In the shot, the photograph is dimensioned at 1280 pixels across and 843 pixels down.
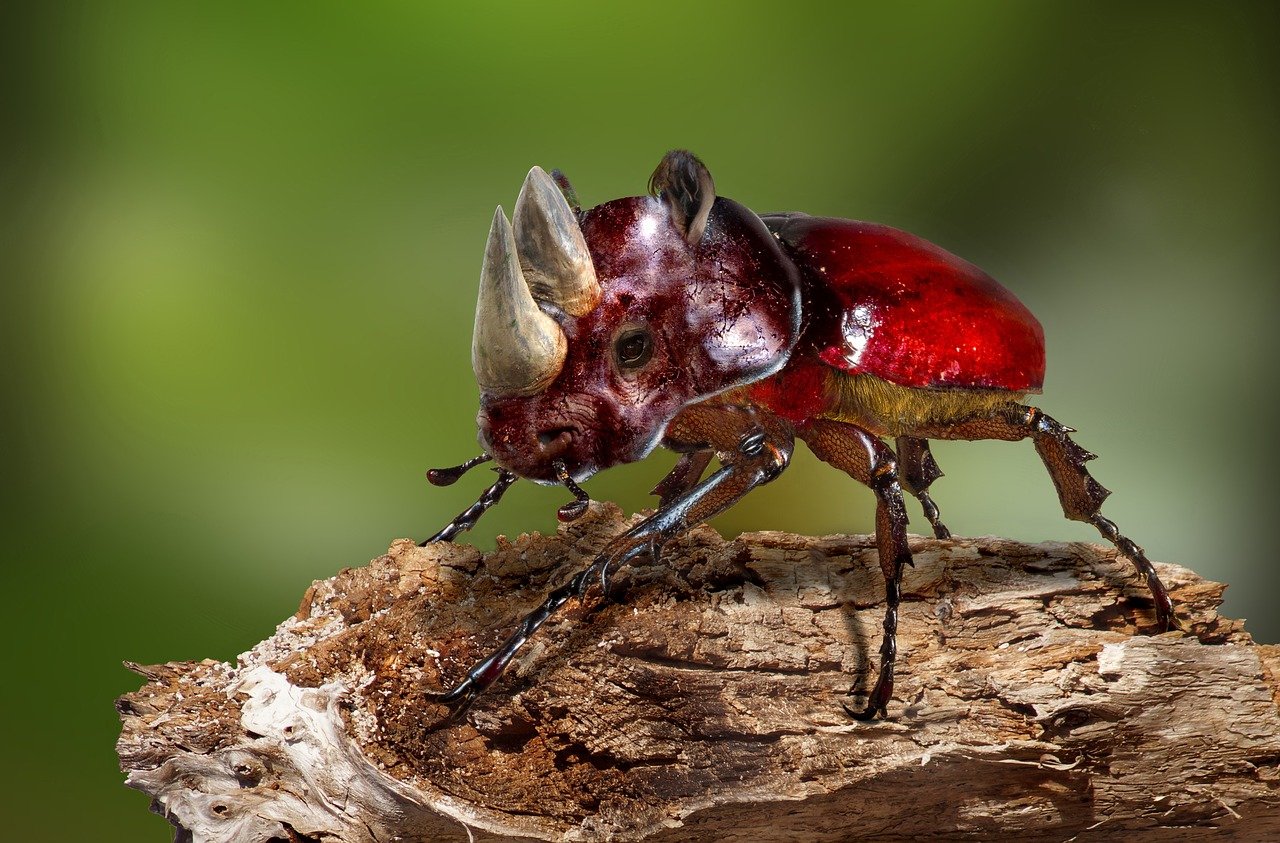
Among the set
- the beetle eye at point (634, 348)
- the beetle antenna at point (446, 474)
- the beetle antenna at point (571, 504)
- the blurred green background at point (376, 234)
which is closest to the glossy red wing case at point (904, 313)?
the beetle eye at point (634, 348)

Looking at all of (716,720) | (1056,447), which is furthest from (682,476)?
(1056,447)

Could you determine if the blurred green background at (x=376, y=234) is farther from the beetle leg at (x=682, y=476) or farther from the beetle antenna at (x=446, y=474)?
the beetle antenna at (x=446, y=474)

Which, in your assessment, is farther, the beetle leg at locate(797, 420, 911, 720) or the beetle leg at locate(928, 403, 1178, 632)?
the beetle leg at locate(928, 403, 1178, 632)

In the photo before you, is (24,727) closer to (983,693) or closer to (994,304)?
(983,693)

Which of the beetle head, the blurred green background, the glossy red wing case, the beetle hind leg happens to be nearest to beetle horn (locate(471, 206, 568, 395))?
the beetle head

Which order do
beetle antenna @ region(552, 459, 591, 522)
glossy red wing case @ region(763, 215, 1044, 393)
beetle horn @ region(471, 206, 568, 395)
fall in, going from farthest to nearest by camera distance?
glossy red wing case @ region(763, 215, 1044, 393), beetle antenna @ region(552, 459, 591, 522), beetle horn @ region(471, 206, 568, 395)

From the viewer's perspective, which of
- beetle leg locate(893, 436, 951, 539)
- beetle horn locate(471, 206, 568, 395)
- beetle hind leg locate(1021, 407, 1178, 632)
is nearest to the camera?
beetle horn locate(471, 206, 568, 395)

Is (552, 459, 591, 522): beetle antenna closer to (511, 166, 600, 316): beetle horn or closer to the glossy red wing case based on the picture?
(511, 166, 600, 316): beetle horn
